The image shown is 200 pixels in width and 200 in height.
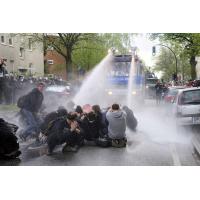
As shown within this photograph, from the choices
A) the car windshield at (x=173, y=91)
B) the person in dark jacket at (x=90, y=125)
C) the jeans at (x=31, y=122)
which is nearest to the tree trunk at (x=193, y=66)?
the car windshield at (x=173, y=91)

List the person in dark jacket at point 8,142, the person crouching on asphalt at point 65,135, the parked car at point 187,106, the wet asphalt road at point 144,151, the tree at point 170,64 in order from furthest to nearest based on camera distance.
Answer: the tree at point 170,64, the parked car at point 187,106, the person crouching on asphalt at point 65,135, the person in dark jacket at point 8,142, the wet asphalt road at point 144,151

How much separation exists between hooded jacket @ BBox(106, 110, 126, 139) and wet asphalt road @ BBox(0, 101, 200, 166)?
4.9 inches

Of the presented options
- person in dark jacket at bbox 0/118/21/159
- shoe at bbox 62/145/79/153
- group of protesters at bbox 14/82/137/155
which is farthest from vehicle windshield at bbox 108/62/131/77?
person in dark jacket at bbox 0/118/21/159

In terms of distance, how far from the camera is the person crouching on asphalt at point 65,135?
8594mm

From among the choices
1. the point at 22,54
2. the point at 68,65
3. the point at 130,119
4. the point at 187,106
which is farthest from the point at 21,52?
the point at 187,106

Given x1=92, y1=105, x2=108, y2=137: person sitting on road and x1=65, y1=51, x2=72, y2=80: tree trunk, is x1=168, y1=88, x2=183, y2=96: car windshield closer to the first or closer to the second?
x1=92, y1=105, x2=108, y2=137: person sitting on road

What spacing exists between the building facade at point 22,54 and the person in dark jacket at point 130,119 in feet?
4.73

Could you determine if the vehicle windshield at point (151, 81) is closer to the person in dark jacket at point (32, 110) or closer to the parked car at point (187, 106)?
the parked car at point (187, 106)

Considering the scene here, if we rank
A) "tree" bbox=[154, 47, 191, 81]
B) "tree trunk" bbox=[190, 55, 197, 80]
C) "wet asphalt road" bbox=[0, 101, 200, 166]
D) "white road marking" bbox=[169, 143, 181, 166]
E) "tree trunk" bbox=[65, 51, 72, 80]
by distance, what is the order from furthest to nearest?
"tree trunk" bbox=[190, 55, 197, 80]
"tree" bbox=[154, 47, 191, 81]
"tree trunk" bbox=[65, 51, 72, 80]
"wet asphalt road" bbox=[0, 101, 200, 166]
"white road marking" bbox=[169, 143, 181, 166]

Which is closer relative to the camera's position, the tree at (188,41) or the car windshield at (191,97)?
the tree at (188,41)

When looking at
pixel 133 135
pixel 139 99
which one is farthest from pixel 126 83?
pixel 133 135

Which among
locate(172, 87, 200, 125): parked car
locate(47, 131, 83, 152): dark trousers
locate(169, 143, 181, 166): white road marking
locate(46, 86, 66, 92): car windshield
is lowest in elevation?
locate(169, 143, 181, 166): white road marking

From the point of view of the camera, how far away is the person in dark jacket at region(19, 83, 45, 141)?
28.3 feet

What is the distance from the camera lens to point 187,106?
355 inches
